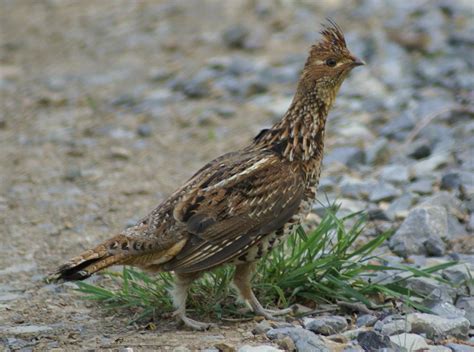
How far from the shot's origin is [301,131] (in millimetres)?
5645

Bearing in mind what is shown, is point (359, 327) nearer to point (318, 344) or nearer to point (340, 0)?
point (318, 344)

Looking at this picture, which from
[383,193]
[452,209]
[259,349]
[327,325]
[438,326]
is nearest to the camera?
[259,349]

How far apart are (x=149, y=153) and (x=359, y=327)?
460 cm

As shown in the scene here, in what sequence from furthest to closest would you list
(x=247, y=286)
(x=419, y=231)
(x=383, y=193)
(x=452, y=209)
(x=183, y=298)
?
1. (x=383, y=193)
2. (x=452, y=209)
3. (x=419, y=231)
4. (x=247, y=286)
5. (x=183, y=298)

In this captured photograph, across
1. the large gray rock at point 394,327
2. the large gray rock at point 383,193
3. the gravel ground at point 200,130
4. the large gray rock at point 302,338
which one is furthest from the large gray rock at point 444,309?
the large gray rock at point 383,193

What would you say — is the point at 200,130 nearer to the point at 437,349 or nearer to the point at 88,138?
the point at 88,138

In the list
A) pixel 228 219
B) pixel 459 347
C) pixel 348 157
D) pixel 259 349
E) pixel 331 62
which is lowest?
pixel 259 349

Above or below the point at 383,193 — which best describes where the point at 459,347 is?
below

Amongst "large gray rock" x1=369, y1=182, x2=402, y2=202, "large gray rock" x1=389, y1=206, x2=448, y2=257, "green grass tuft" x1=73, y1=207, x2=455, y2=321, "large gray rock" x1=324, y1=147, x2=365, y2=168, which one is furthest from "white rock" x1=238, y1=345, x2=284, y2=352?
"large gray rock" x1=324, y1=147, x2=365, y2=168

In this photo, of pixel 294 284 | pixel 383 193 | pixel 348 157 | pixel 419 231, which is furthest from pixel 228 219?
pixel 348 157

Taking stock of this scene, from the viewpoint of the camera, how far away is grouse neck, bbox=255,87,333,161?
5551mm

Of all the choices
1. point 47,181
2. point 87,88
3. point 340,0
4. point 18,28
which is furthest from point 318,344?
point 18,28

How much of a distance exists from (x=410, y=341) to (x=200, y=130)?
5468 mm

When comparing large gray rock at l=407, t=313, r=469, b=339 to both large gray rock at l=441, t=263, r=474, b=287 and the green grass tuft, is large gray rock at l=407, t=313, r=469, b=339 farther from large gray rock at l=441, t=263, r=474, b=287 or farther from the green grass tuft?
large gray rock at l=441, t=263, r=474, b=287
